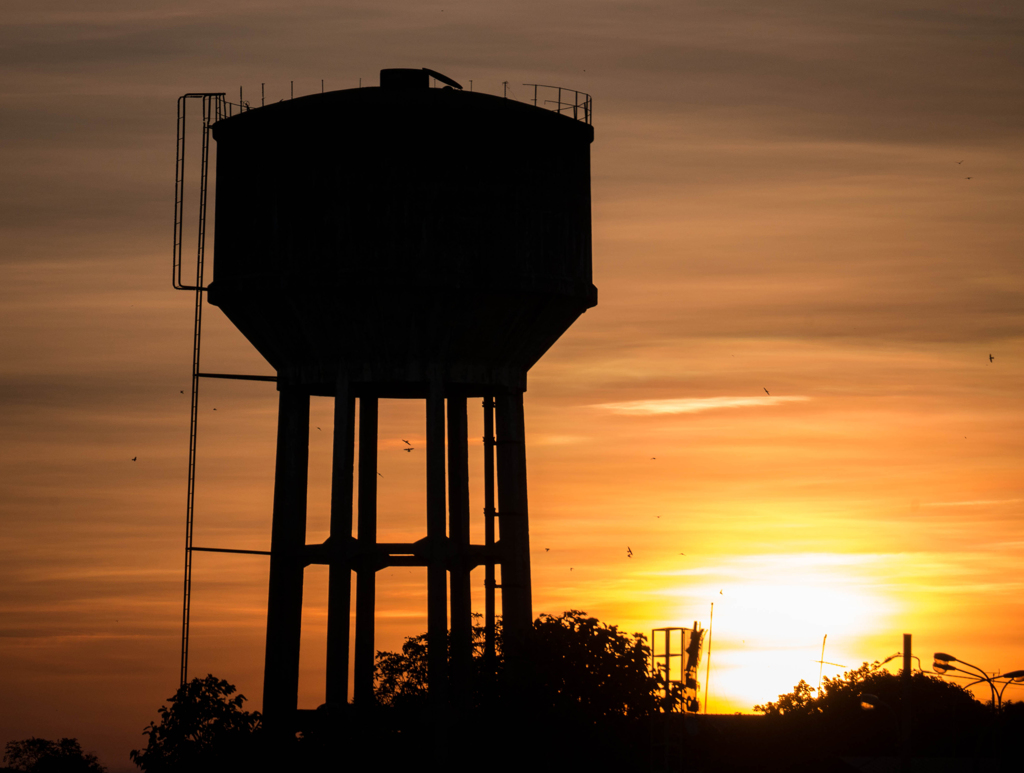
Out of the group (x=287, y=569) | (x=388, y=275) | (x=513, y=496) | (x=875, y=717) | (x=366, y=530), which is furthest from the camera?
(x=875, y=717)

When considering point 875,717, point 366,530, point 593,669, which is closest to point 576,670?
point 593,669

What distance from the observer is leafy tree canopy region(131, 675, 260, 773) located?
121ft

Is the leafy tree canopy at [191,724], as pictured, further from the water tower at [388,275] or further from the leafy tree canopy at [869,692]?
the leafy tree canopy at [869,692]

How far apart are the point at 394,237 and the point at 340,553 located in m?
6.76

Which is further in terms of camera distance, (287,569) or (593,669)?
(593,669)

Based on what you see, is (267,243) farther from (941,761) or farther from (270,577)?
(941,761)

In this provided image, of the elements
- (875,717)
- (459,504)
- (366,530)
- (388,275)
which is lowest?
(875,717)

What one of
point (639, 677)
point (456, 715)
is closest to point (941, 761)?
point (639, 677)

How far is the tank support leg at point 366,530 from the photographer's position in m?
35.3

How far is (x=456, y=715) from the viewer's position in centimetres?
3328

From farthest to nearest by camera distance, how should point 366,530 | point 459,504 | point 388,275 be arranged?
1. point 459,504
2. point 366,530
3. point 388,275

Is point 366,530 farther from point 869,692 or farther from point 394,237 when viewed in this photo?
point 869,692

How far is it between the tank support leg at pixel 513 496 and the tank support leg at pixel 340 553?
3.56 meters

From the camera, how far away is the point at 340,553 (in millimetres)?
32656
